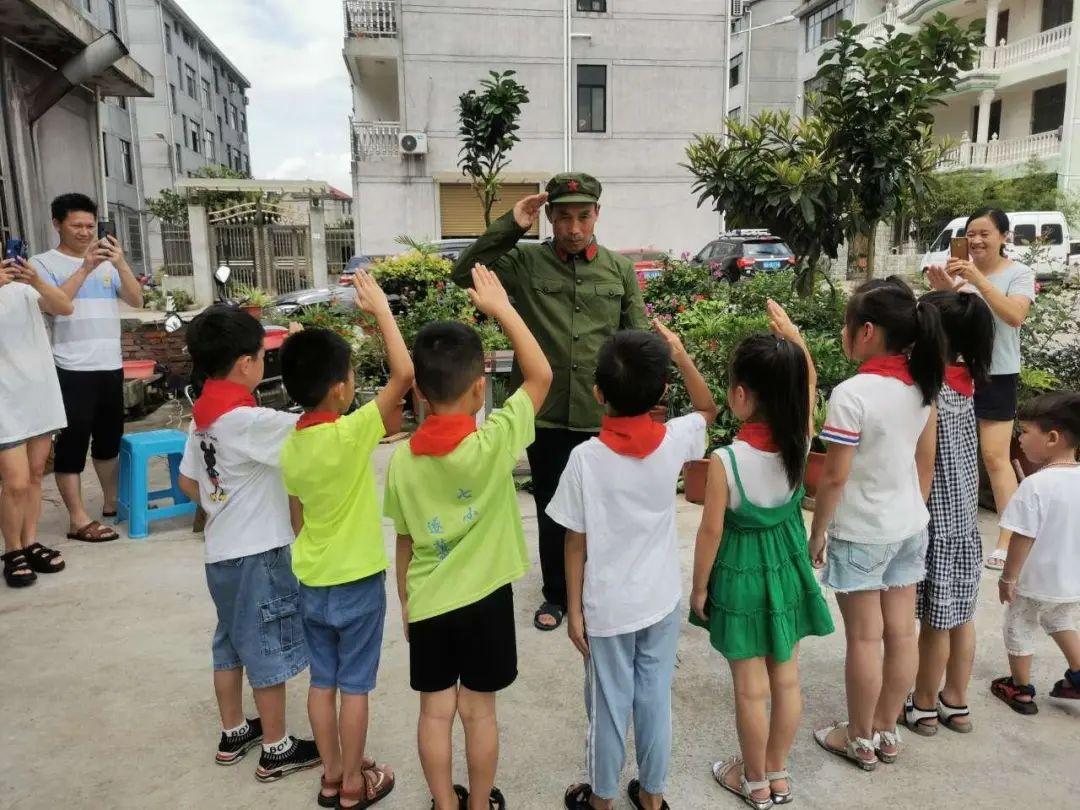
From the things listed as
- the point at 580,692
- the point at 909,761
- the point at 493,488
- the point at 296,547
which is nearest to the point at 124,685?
the point at 296,547

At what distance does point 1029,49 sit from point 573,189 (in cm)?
2426

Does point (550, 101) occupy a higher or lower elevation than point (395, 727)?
higher

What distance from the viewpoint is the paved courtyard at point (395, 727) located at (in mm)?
2223

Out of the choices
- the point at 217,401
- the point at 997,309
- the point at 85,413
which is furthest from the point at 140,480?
the point at 997,309

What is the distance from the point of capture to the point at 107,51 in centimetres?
612

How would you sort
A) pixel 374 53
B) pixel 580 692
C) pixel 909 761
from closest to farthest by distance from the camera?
pixel 909 761 → pixel 580 692 → pixel 374 53

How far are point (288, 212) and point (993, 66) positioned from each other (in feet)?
66.8

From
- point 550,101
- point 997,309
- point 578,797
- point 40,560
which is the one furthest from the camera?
point 550,101

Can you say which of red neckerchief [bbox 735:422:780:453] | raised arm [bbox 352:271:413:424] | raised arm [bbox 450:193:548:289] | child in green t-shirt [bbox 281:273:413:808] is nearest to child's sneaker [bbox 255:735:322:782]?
child in green t-shirt [bbox 281:273:413:808]

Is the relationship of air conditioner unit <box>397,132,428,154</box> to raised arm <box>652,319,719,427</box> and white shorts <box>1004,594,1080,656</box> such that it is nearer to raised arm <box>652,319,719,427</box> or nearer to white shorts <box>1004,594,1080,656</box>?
raised arm <box>652,319,719,427</box>

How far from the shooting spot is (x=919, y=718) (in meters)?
2.49

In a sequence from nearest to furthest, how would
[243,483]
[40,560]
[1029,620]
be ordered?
1. [243,483]
2. [1029,620]
3. [40,560]

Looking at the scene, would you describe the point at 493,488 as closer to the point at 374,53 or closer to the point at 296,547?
the point at 296,547

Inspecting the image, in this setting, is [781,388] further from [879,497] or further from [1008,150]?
[1008,150]
